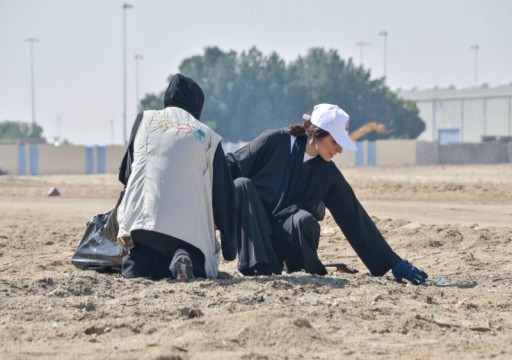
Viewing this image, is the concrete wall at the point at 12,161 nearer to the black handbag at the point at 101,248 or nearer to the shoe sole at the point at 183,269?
the black handbag at the point at 101,248

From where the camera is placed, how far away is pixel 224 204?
7.90 m

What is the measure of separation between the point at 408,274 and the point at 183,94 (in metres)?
2.02

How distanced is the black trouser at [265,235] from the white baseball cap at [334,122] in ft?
1.84

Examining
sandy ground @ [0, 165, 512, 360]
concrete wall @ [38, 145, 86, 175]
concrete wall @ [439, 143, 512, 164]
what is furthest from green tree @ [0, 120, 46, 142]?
sandy ground @ [0, 165, 512, 360]

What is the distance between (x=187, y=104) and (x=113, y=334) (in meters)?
2.55

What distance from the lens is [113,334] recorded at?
5.91 meters

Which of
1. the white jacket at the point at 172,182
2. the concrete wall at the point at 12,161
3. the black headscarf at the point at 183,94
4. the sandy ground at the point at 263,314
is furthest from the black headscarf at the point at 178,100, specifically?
the concrete wall at the point at 12,161

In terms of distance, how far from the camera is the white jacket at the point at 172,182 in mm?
7684

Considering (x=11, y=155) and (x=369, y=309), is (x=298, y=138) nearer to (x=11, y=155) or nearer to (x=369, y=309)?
(x=369, y=309)

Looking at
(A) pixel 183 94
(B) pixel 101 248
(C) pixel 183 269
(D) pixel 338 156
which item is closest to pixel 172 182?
(C) pixel 183 269

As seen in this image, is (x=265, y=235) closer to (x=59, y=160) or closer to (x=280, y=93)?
(x=59, y=160)

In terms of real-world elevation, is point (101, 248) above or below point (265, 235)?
below

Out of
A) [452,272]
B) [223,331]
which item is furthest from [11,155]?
[223,331]

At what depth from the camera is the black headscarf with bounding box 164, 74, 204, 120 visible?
8.05m
